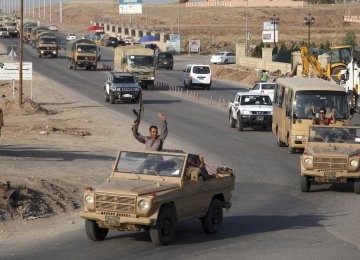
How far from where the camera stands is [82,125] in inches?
1650

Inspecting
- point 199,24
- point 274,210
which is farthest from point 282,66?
point 199,24

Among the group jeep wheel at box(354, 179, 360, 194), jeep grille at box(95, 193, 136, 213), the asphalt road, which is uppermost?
jeep grille at box(95, 193, 136, 213)

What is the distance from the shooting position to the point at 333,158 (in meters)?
22.7

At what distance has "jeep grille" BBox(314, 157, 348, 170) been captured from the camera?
74.0 ft

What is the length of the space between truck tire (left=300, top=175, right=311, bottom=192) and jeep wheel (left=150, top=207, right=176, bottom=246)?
26.0 feet

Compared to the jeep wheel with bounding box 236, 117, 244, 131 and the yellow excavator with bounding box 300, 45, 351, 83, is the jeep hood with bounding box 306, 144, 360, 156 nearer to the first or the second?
the jeep wheel with bounding box 236, 117, 244, 131

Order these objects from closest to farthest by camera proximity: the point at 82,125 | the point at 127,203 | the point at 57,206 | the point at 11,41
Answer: the point at 127,203 → the point at 57,206 → the point at 82,125 → the point at 11,41

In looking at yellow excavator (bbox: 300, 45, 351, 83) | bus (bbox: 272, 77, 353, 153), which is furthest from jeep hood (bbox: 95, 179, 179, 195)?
yellow excavator (bbox: 300, 45, 351, 83)

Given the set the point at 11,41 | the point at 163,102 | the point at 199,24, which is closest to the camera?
the point at 163,102

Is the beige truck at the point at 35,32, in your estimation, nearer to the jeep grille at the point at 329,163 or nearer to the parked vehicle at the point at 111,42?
the parked vehicle at the point at 111,42

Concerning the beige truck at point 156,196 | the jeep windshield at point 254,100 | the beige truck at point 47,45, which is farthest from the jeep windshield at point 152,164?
the beige truck at point 47,45

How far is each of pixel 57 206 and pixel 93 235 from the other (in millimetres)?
4608

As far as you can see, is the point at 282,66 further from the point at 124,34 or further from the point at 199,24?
the point at 199,24

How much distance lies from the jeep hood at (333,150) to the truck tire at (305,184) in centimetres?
72
